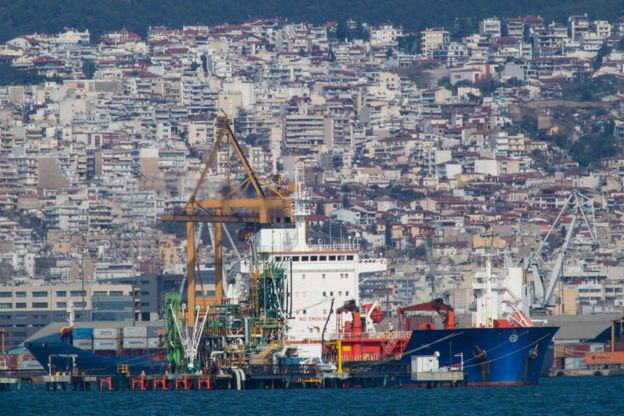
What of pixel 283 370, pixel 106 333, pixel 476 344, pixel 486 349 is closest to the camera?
pixel 283 370

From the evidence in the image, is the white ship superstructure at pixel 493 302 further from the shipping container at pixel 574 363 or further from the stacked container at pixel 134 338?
the shipping container at pixel 574 363

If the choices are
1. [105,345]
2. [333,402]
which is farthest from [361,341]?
[105,345]

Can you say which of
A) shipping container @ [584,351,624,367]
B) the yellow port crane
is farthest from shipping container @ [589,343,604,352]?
the yellow port crane

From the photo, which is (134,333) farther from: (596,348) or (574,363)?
(596,348)

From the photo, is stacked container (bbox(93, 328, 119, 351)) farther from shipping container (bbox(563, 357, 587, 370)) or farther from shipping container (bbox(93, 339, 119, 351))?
shipping container (bbox(563, 357, 587, 370))

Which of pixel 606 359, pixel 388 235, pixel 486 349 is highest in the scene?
pixel 388 235

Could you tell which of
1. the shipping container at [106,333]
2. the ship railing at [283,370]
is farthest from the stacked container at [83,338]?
the ship railing at [283,370]
